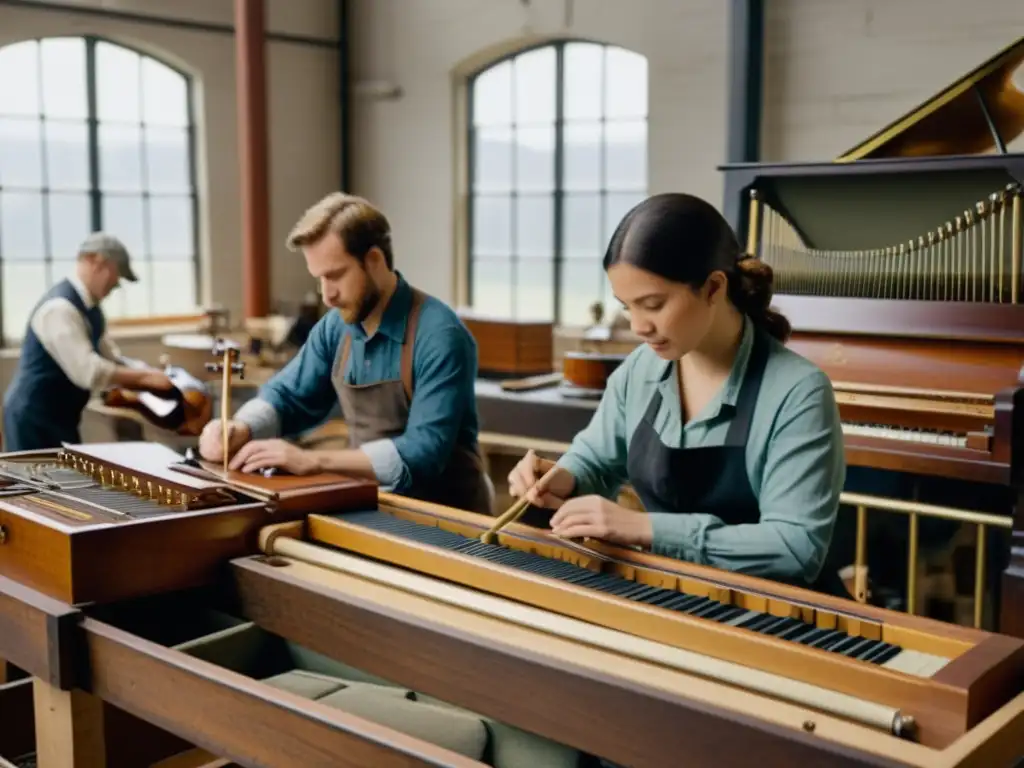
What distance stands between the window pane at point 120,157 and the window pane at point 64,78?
0.24 m

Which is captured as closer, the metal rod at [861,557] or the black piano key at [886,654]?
the black piano key at [886,654]

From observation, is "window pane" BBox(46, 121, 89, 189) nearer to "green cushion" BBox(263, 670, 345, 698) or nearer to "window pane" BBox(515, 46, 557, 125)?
"window pane" BBox(515, 46, 557, 125)

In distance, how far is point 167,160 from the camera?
8.77 metres

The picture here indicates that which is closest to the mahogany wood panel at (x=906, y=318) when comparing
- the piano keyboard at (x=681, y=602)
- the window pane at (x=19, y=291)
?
the piano keyboard at (x=681, y=602)

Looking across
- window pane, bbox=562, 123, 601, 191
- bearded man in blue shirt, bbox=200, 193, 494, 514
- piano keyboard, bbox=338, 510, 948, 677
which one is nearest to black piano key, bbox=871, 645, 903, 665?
piano keyboard, bbox=338, 510, 948, 677

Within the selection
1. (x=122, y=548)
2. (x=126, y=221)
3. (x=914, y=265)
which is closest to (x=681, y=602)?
(x=122, y=548)

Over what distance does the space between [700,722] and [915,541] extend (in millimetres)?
Answer: 3094

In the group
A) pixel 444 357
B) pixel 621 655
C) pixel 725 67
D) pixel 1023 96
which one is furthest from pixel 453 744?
pixel 725 67

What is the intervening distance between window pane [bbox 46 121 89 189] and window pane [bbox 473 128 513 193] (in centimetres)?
286

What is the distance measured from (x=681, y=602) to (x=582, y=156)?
700 centimetres

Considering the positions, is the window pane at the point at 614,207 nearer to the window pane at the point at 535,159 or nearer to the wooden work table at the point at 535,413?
the window pane at the point at 535,159

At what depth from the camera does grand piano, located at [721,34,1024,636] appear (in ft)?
13.5

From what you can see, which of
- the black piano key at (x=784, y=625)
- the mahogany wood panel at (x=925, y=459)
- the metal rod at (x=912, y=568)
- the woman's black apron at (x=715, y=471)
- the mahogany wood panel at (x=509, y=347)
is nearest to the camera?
the black piano key at (x=784, y=625)

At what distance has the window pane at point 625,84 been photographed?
8.02 meters
